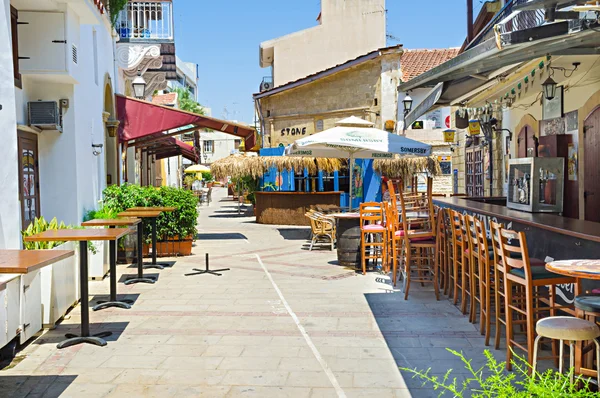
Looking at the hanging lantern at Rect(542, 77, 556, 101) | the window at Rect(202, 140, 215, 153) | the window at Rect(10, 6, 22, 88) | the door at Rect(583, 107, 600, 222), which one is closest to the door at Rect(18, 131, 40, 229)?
the window at Rect(10, 6, 22, 88)

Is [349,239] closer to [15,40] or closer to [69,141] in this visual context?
[69,141]

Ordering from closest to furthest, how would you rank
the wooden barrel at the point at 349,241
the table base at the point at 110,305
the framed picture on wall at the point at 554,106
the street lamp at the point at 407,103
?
the table base at the point at 110,305, the wooden barrel at the point at 349,241, the framed picture on wall at the point at 554,106, the street lamp at the point at 407,103

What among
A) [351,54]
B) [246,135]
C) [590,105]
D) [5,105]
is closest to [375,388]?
[5,105]

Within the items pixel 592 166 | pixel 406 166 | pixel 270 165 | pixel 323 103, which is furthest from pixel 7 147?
pixel 323 103

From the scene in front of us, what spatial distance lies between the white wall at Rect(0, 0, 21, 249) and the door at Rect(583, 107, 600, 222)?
26.6ft

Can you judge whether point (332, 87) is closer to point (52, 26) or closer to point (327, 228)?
point (327, 228)

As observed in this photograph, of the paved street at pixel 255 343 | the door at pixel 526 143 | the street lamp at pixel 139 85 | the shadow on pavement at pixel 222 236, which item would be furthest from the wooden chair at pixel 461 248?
the street lamp at pixel 139 85

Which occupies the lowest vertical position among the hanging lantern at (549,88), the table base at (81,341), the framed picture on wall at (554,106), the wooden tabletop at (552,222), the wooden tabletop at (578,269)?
the table base at (81,341)

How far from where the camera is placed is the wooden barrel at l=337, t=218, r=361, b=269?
411 inches

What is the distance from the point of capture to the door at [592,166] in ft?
31.6

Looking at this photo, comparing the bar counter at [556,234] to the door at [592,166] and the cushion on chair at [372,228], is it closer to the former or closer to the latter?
the cushion on chair at [372,228]

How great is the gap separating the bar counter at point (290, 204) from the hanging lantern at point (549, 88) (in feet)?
33.0

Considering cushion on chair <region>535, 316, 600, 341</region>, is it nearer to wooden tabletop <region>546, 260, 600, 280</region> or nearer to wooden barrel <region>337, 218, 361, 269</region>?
wooden tabletop <region>546, 260, 600, 280</region>

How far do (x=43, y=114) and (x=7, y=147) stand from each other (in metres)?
2.51
